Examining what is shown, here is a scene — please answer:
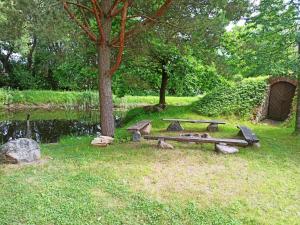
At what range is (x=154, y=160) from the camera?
20.1ft

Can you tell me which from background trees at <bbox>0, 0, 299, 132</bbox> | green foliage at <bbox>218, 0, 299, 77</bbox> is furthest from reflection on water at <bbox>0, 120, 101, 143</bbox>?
green foliage at <bbox>218, 0, 299, 77</bbox>

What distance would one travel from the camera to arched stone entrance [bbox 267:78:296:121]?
12.6m

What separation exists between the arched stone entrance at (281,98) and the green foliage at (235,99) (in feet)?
1.89

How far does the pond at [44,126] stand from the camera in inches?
471

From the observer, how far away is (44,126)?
1434 centimetres

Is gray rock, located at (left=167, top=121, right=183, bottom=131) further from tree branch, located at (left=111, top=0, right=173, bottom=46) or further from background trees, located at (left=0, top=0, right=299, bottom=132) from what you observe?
tree branch, located at (left=111, top=0, right=173, bottom=46)

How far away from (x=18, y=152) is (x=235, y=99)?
8.78 m

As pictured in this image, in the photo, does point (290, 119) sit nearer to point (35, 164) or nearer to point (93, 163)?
point (93, 163)

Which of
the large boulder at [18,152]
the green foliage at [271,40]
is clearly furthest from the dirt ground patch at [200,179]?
the green foliage at [271,40]

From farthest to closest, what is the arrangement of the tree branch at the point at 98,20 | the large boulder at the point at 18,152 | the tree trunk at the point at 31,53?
1. the tree trunk at the point at 31,53
2. the tree branch at the point at 98,20
3. the large boulder at the point at 18,152

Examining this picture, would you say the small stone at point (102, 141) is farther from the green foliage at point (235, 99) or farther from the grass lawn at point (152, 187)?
the green foliage at point (235, 99)

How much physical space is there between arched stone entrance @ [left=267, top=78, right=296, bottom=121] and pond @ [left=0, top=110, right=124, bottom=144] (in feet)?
21.6

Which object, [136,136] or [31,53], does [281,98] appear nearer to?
[136,136]

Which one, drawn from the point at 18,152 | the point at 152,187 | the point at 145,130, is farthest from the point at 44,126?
the point at 152,187
